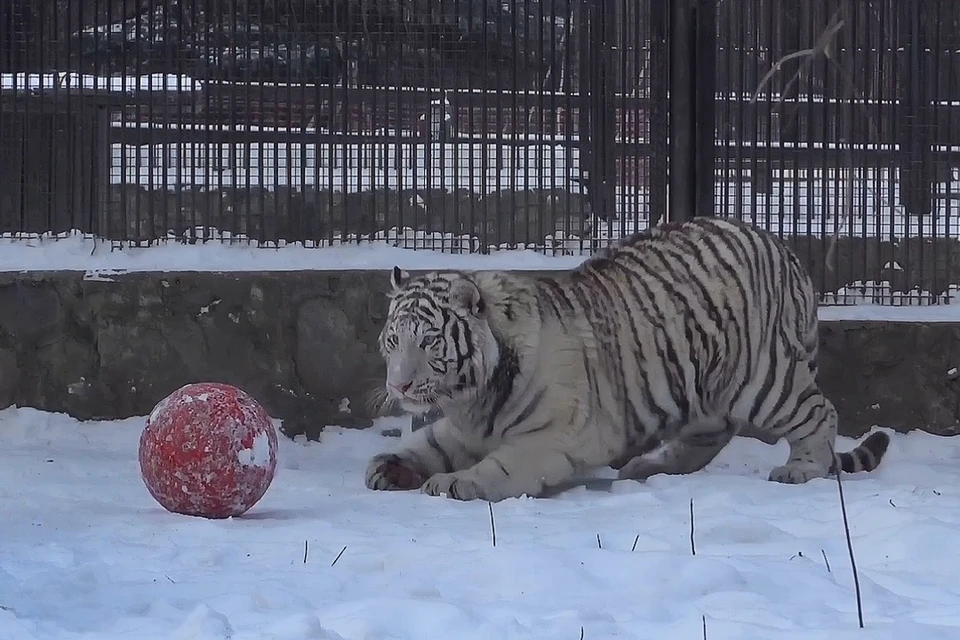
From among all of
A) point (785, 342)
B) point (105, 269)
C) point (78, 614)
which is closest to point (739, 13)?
point (785, 342)

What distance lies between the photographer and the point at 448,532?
372 cm

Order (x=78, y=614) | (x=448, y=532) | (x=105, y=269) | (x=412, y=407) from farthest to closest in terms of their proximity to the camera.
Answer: (x=105, y=269), (x=412, y=407), (x=448, y=532), (x=78, y=614)

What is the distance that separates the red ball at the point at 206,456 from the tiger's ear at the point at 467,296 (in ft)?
3.20

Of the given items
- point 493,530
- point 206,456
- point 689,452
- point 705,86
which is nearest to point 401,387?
point 206,456

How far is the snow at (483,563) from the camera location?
2629 mm

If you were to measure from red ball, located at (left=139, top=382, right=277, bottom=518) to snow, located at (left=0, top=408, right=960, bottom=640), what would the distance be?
89 mm

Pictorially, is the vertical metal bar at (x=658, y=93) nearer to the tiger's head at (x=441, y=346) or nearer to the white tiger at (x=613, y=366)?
the white tiger at (x=613, y=366)

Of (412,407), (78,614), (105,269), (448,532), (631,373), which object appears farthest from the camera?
(105,269)

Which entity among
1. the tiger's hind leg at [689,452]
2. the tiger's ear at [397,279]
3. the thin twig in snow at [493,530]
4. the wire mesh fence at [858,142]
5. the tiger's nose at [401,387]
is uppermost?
the wire mesh fence at [858,142]

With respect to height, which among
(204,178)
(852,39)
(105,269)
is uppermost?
(852,39)

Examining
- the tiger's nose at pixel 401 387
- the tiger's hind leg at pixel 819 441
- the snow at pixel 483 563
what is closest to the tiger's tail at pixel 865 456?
the tiger's hind leg at pixel 819 441


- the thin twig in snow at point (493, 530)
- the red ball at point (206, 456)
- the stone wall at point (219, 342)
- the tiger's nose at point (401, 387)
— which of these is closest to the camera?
the thin twig in snow at point (493, 530)

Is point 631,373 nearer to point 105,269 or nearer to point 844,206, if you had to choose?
point 844,206

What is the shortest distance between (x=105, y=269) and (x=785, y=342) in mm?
3019
